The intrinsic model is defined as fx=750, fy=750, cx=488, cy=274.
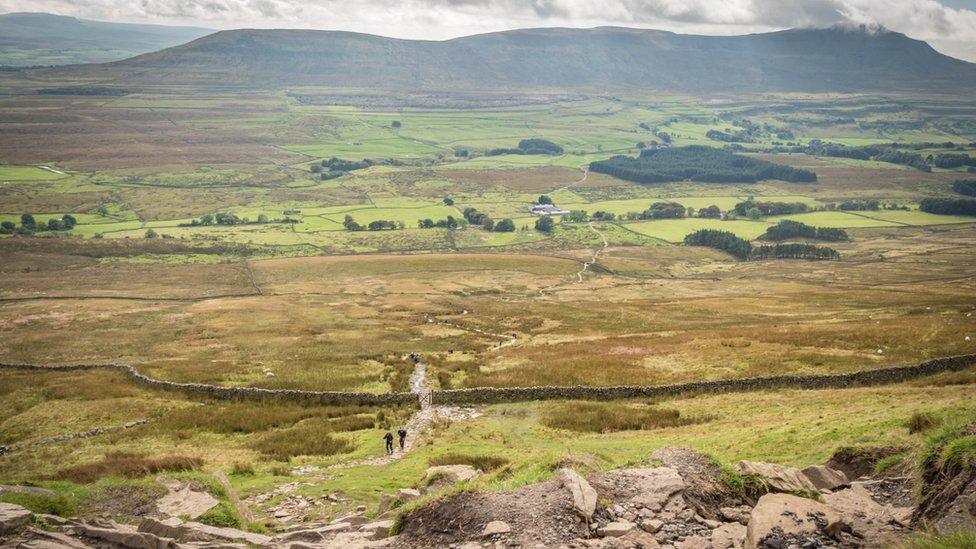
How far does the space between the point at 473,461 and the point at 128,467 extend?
1501cm

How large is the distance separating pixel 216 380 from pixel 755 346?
137 ft

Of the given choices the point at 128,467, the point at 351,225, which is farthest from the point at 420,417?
the point at 351,225

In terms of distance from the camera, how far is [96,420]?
4659 cm

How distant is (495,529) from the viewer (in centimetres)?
2042

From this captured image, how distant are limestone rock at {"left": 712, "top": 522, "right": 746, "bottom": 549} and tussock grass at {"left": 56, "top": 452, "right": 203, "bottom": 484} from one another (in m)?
23.4

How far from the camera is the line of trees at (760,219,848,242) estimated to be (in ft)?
563

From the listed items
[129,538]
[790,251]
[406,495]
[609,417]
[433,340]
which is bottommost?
[433,340]

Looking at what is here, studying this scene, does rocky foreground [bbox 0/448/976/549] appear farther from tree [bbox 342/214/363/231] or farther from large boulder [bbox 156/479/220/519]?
tree [bbox 342/214/363/231]

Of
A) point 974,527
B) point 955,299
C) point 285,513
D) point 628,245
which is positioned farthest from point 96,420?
point 628,245

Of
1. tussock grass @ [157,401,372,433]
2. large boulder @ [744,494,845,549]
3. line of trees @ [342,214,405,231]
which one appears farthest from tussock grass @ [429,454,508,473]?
line of trees @ [342,214,405,231]

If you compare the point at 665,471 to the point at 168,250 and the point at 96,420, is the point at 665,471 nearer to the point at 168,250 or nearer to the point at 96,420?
the point at 96,420

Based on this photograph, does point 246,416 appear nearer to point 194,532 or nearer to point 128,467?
point 128,467

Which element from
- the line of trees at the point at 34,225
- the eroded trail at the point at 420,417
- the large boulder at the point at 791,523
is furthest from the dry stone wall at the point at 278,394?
the line of trees at the point at 34,225

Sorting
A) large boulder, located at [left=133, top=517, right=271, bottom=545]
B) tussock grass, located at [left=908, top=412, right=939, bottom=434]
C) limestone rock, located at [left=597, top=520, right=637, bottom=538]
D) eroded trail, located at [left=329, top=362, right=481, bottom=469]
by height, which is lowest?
eroded trail, located at [left=329, top=362, right=481, bottom=469]
